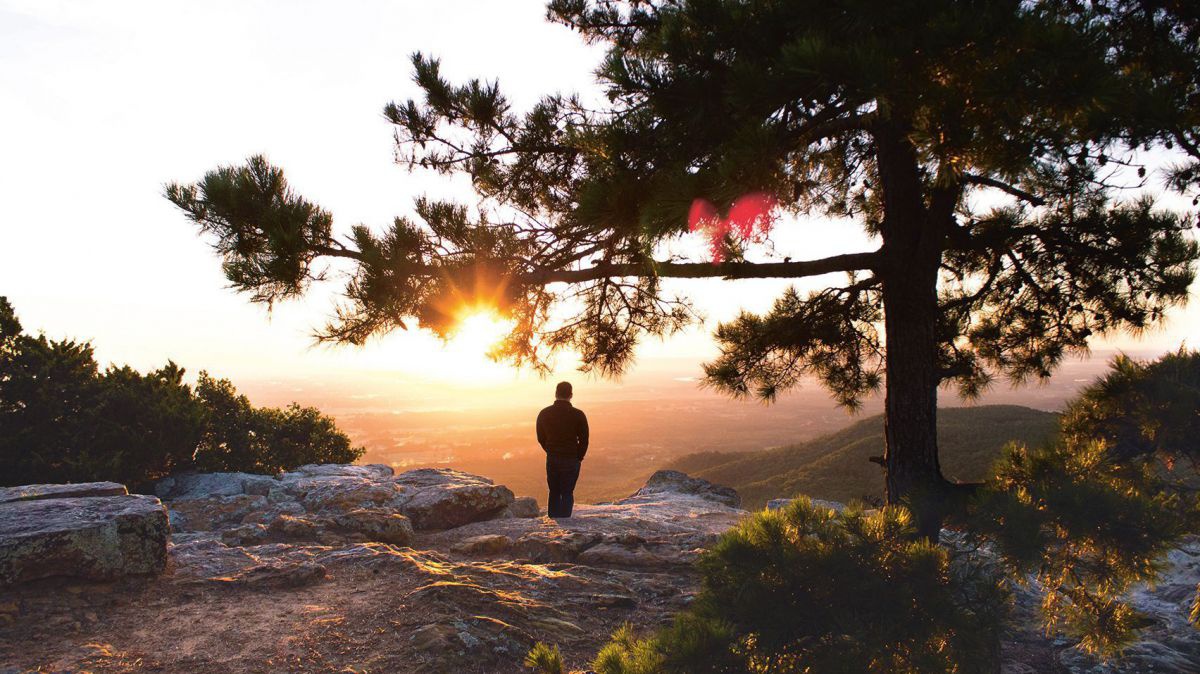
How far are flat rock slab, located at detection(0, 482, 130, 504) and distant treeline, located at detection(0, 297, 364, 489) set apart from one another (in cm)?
377


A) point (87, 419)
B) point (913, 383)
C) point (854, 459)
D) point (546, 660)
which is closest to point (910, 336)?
point (913, 383)

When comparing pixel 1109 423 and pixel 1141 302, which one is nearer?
pixel 1109 423

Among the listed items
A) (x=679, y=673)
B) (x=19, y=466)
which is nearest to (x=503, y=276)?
(x=679, y=673)

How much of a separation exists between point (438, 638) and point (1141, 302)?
763cm

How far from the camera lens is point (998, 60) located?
2.90 m

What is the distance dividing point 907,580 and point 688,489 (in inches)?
483

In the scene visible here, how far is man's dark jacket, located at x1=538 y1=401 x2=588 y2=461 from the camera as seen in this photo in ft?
28.4

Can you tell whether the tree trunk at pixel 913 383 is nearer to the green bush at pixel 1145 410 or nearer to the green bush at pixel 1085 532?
the green bush at pixel 1145 410

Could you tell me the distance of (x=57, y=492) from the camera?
6617mm

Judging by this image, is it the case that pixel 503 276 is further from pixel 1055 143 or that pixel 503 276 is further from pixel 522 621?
pixel 1055 143

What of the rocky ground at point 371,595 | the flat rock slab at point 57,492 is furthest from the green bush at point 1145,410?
the flat rock slab at point 57,492

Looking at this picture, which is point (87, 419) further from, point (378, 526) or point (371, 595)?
point (371, 595)

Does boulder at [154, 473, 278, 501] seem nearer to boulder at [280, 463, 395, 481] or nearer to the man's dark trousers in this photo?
boulder at [280, 463, 395, 481]

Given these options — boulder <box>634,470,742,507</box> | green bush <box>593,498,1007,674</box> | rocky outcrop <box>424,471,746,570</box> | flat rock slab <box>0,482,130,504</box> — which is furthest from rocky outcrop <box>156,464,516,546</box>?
green bush <box>593,498,1007,674</box>
